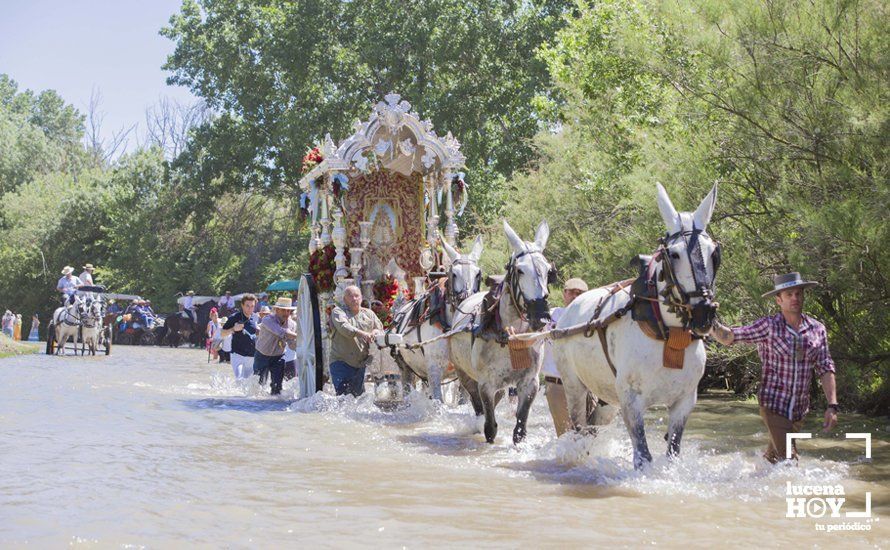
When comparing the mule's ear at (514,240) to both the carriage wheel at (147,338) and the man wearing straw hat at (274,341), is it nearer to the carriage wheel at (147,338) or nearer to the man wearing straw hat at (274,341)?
the man wearing straw hat at (274,341)

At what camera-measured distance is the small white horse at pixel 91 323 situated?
27656mm

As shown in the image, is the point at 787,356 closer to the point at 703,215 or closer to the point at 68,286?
the point at 703,215

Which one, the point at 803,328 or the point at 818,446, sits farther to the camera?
the point at 818,446

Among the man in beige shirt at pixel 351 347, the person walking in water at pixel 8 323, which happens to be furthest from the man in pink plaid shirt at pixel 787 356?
the person walking in water at pixel 8 323

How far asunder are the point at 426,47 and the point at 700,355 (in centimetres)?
2683

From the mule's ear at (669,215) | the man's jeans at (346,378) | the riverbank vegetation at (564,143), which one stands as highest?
the riverbank vegetation at (564,143)

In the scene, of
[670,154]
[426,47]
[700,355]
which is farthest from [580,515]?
[426,47]

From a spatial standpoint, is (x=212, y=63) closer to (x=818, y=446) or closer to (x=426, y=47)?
(x=426, y=47)

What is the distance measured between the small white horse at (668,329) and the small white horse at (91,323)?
72.7 ft

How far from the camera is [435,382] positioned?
452 inches

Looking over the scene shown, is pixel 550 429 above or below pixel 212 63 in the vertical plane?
below

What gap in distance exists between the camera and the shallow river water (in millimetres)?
5961

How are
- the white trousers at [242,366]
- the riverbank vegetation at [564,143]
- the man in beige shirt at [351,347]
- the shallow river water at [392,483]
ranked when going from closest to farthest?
the shallow river water at [392,483], the riverbank vegetation at [564,143], the man in beige shirt at [351,347], the white trousers at [242,366]

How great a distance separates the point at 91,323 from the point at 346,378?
17.0m
